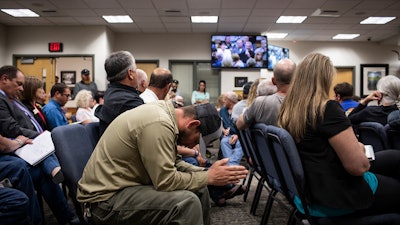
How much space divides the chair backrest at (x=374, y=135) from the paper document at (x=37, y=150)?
7.51ft

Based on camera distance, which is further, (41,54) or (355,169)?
(41,54)

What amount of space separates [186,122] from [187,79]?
826 cm

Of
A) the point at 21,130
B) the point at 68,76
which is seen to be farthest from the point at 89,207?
the point at 68,76

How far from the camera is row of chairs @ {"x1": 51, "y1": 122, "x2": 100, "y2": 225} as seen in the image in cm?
171

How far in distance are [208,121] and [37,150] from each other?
1565mm

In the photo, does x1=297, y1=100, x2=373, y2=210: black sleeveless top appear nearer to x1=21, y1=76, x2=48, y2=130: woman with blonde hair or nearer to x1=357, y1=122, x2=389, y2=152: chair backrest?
x1=357, y1=122, x2=389, y2=152: chair backrest

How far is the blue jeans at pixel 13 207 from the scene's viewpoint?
1.87 m

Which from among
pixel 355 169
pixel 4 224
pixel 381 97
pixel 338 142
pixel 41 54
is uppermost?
pixel 41 54

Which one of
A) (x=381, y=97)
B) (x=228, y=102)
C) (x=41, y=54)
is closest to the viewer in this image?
(x=381, y=97)

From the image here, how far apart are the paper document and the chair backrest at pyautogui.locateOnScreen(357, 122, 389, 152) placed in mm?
2290

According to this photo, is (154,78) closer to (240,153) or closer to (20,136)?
(20,136)

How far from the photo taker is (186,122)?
153 cm

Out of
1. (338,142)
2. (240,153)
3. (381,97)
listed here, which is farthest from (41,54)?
(338,142)

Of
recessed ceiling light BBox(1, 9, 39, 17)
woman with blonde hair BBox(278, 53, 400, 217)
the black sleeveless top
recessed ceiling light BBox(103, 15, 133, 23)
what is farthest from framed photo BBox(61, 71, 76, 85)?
the black sleeveless top
